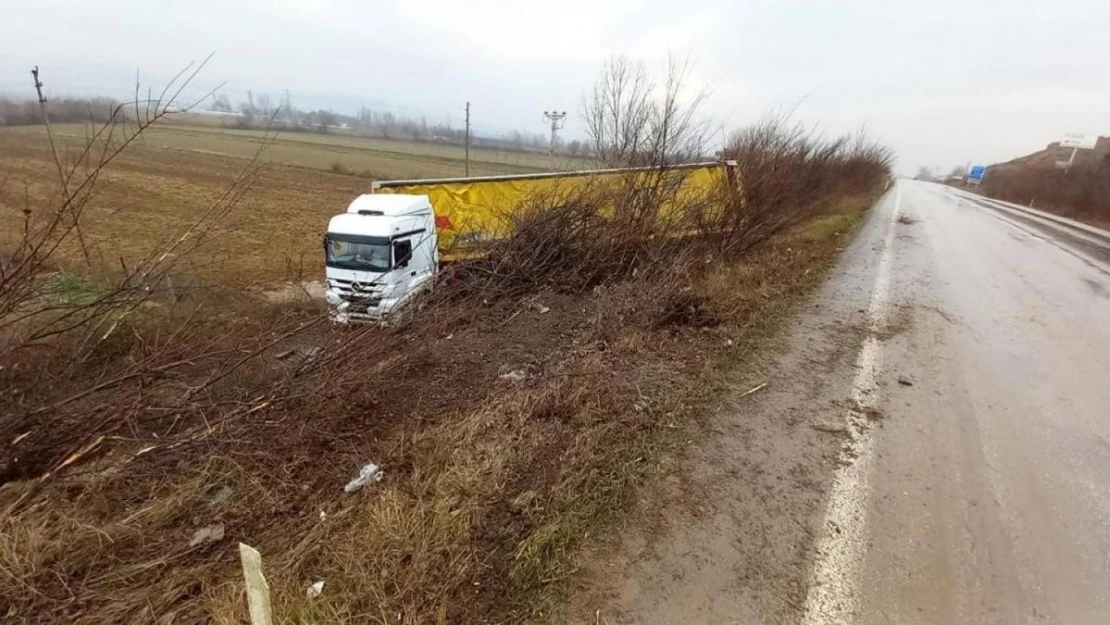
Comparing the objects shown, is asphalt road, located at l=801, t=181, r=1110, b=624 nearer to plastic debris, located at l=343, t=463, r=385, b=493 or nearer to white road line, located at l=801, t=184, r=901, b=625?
white road line, located at l=801, t=184, r=901, b=625

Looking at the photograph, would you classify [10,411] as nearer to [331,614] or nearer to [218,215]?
[218,215]

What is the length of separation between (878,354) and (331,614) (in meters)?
5.96

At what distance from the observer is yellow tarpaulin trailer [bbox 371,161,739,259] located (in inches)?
428

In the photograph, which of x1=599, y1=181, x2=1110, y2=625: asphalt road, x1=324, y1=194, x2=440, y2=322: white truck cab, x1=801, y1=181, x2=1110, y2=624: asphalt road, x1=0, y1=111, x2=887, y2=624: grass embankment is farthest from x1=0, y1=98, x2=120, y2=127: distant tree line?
x1=324, y1=194, x2=440, y2=322: white truck cab

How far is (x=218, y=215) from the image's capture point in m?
3.61

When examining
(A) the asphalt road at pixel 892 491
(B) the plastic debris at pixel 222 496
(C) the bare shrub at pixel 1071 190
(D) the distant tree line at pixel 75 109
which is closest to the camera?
(A) the asphalt road at pixel 892 491

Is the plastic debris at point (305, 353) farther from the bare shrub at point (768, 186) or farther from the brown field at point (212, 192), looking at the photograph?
the bare shrub at point (768, 186)

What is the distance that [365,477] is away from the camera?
11.1 ft

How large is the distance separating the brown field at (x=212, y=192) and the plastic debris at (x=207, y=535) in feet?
6.92

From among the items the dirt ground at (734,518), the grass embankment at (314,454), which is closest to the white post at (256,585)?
the grass embankment at (314,454)

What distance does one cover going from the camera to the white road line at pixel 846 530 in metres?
2.47

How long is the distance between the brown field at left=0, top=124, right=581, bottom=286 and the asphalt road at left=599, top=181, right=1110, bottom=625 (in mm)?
3709

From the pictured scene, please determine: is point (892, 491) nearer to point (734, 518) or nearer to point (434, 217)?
point (734, 518)

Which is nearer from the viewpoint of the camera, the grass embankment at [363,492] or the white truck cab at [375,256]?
the grass embankment at [363,492]
